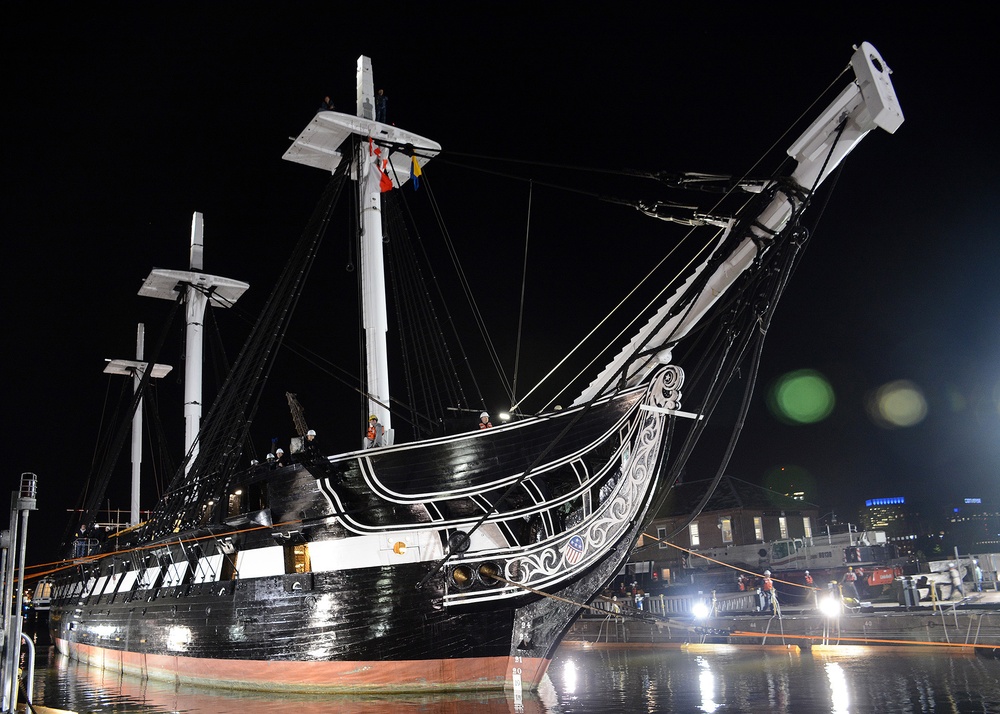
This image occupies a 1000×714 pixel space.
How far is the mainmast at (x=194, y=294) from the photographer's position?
24734mm

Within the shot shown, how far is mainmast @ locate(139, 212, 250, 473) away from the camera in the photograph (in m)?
24.7

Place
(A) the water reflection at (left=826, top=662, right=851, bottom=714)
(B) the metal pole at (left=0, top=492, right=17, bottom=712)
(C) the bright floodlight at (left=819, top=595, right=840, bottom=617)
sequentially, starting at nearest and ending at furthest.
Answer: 1. (B) the metal pole at (left=0, top=492, right=17, bottom=712)
2. (A) the water reflection at (left=826, top=662, right=851, bottom=714)
3. (C) the bright floodlight at (left=819, top=595, right=840, bottom=617)

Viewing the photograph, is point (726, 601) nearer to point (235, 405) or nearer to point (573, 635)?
point (573, 635)

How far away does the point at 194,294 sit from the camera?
26.0 metres

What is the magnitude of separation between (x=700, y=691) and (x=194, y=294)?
20.4 meters

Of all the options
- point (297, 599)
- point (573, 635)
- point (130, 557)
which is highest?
point (130, 557)

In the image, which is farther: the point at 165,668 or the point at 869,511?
the point at 869,511

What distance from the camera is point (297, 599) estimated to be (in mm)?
12984

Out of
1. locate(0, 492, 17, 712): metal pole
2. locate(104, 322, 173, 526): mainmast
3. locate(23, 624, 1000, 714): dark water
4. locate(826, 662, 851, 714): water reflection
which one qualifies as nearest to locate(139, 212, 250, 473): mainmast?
locate(104, 322, 173, 526): mainmast

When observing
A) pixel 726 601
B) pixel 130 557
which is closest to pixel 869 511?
pixel 726 601

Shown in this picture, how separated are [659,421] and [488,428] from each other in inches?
103

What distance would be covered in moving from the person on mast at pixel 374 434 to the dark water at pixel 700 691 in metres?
4.10

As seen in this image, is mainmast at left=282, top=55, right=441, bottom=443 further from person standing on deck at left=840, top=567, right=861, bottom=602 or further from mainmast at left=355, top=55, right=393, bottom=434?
person standing on deck at left=840, top=567, right=861, bottom=602

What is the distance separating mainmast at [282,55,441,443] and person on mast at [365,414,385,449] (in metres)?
0.18
